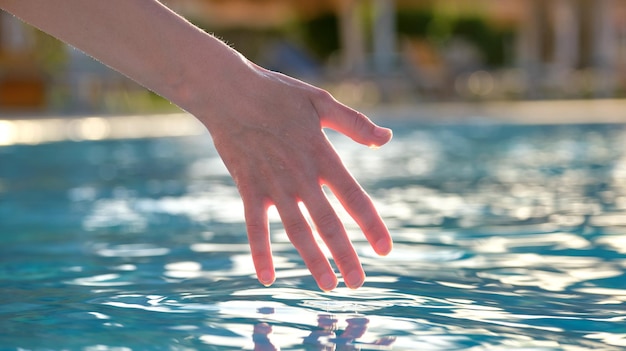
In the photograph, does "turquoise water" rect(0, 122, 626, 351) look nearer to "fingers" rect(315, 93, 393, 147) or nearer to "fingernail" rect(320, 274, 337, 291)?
"fingernail" rect(320, 274, 337, 291)

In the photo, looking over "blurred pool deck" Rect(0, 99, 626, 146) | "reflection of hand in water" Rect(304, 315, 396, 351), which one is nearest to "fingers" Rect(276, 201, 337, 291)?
"reflection of hand in water" Rect(304, 315, 396, 351)

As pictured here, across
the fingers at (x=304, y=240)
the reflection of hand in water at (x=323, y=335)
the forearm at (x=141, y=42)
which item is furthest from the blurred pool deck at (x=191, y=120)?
the fingers at (x=304, y=240)

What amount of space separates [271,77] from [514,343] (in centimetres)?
68

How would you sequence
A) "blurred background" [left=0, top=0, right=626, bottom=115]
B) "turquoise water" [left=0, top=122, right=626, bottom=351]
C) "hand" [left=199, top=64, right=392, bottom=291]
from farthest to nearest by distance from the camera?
1. "blurred background" [left=0, top=0, right=626, bottom=115]
2. "turquoise water" [left=0, top=122, right=626, bottom=351]
3. "hand" [left=199, top=64, right=392, bottom=291]

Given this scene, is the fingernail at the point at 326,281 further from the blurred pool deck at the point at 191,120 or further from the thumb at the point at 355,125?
the blurred pool deck at the point at 191,120

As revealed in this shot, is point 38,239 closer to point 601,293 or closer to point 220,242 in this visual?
point 220,242

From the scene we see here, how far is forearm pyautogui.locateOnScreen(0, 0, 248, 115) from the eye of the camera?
1.42 meters

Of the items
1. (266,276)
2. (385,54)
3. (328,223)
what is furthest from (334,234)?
(385,54)

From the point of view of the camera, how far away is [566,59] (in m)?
20.6

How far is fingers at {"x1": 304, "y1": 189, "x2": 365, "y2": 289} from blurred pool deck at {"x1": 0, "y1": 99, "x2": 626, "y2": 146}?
23.0 feet

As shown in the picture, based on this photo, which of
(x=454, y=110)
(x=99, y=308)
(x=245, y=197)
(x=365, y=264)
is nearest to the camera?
(x=245, y=197)

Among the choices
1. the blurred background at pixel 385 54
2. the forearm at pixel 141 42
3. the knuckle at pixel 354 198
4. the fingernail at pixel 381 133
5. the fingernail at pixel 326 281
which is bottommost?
the fingernail at pixel 326 281

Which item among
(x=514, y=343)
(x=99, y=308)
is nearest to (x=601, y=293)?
(x=514, y=343)

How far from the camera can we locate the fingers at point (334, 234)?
4.58ft
